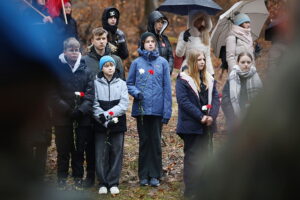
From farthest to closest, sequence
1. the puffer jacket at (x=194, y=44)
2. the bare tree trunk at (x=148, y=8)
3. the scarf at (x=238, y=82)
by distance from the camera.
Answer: the bare tree trunk at (x=148, y=8)
the puffer jacket at (x=194, y=44)
the scarf at (x=238, y=82)

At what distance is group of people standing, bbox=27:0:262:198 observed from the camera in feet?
25.6

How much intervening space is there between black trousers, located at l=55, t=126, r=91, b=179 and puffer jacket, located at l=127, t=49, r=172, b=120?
88cm

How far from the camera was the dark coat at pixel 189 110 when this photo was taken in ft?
25.3

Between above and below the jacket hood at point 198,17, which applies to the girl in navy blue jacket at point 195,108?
below

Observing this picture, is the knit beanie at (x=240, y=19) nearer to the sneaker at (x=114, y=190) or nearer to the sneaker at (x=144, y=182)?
the sneaker at (x=144, y=182)

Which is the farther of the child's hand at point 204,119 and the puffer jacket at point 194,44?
the puffer jacket at point 194,44

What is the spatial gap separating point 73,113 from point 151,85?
4.09 feet

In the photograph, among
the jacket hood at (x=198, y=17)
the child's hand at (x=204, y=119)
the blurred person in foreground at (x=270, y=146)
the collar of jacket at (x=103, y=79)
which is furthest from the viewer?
the jacket hood at (x=198, y=17)

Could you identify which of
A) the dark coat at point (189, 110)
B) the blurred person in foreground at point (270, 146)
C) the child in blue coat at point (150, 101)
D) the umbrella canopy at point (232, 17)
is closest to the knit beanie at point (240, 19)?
the umbrella canopy at point (232, 17)

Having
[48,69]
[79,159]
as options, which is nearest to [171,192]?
[79,159]

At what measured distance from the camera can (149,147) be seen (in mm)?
8508

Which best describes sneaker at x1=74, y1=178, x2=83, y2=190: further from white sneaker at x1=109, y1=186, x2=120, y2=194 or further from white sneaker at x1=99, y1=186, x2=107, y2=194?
white sneaker at x1=109, y1=186, x2=120, y2=194

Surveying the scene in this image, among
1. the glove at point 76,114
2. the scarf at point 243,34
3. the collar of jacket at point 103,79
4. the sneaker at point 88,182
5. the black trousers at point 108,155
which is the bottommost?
the sneaker at point 88,182

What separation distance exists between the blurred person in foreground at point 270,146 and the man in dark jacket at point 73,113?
662cm
